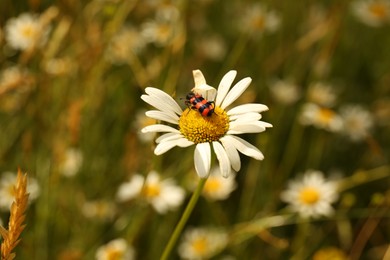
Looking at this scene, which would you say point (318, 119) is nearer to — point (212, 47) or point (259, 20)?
point (259, 20)

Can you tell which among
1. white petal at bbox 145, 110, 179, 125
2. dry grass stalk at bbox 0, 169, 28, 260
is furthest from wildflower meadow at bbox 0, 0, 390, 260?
dry grass stalk at bbox 0, 169, 28, 260

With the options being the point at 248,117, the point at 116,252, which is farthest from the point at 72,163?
the point at 248,117

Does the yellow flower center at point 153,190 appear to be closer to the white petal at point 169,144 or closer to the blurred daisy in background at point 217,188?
the blurred daisy in background at point 217,188

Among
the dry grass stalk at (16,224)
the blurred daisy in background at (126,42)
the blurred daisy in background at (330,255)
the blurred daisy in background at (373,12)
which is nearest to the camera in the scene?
the dry grass stalk at (16,224)

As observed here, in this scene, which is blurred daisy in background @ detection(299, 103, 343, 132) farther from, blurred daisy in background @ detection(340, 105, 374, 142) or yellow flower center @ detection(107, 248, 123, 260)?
yellow flower center @ detection(107, 248, 123, 260)

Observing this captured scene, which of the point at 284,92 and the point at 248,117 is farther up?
the point at 284,92

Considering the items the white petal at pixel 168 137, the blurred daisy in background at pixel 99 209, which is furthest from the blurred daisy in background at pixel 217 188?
the white petal at pixel 168 137
